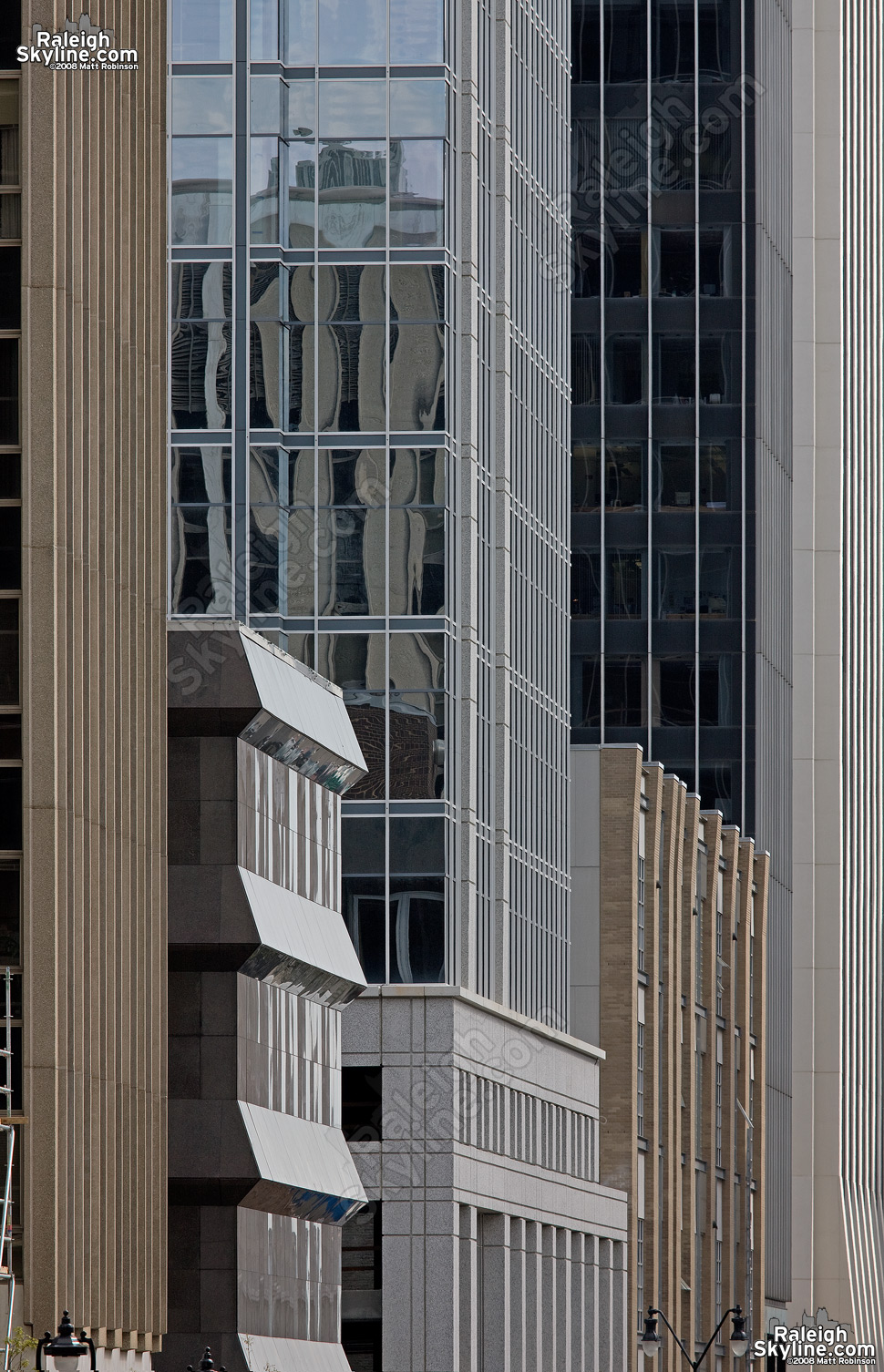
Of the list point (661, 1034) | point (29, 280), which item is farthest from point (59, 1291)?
point (661, 1034)

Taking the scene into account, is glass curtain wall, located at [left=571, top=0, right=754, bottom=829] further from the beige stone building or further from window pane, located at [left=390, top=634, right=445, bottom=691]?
window pane, located at [left=390, top=634, right=445, bottom=691]

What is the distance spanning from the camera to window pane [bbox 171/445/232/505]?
66.2m

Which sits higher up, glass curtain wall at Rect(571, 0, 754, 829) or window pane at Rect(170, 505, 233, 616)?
glass curtain wall at Rect(571, 0, 754, 829)

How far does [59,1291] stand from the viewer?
40.9 m

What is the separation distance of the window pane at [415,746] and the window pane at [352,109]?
1249cm

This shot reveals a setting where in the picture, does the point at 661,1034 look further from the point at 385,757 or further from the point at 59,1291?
the point at 59,1291

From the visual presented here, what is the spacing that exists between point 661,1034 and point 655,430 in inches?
1236

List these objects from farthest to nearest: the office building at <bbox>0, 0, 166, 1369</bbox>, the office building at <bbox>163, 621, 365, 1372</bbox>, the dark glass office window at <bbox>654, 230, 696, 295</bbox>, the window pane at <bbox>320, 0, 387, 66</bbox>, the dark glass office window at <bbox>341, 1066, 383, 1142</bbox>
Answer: the dark glass office window at <bbox>654, 230, 696, 295</bbox>
the window pane at <bbox>320, 0, 387, 66</bbox>
the dark glass office window at <bbox>341, 1066, 383, 1142</bbox>
the office building at <bbox>163, 621, 365, 1372</bbox>
the office building at <bbox>0, 0, 166, 1369</bbox>

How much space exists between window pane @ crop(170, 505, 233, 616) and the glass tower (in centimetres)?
4

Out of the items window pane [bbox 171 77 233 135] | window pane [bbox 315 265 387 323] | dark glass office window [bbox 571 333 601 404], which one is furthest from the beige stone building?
window pane [bbox 171 77 233 135]

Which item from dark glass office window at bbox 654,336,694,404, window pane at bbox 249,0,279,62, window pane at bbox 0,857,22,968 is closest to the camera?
window pane at bbox 0,857,22,968

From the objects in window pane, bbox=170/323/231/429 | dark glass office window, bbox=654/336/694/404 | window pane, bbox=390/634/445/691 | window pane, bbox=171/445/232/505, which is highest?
dark glass office window, bbox=654/336/694/404

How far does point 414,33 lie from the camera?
68.2m

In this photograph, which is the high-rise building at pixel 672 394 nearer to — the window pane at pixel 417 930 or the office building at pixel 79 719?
the window pane at pixel 417 930
